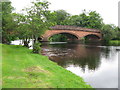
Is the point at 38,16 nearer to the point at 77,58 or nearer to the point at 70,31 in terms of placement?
the point at 77,58

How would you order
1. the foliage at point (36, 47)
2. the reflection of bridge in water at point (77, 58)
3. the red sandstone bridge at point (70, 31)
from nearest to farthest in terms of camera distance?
the reflection of bridge in water at point (77, 58), the foliage at point (36, 47), the red sandstone bridge at point (70, 31)

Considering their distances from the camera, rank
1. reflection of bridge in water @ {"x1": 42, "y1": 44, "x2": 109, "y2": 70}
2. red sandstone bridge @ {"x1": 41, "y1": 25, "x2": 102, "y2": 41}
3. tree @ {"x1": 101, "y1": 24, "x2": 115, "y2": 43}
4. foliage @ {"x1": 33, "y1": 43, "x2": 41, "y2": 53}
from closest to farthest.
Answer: reflection of bridge in water @ {"x1": 42, "y1": 44, "x2": 109, "y2": 70} → foliage @ {"x1": 33, "y1": 43, "x2": 41, "y2": 53} → red sandstone bridge @ {"x1": 41, "y1": 25, "x2": 102, "y2": 41} → tree @ {"x1": 101, "y1": 24, "x2": 115, "y2": 43}

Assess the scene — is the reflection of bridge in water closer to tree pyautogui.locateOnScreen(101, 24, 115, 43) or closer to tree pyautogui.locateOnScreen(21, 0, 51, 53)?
tree pyautogui.locateOnScreen(21, 0, 51, 53)

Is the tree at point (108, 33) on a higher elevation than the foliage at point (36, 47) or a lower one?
higher

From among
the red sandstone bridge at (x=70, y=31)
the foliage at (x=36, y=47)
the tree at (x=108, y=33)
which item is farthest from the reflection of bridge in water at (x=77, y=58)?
the tree at (x=108, y=33)

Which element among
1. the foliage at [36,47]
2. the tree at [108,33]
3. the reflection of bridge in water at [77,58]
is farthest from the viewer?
the tree at [108,33]

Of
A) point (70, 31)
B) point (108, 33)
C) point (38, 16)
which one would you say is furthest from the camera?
point (108, 33)

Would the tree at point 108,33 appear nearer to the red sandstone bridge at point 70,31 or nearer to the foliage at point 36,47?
the red sandstone bridge at point 70,31

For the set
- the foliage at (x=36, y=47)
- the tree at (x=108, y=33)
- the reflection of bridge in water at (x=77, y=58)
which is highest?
the tree at (x=108, y=33)

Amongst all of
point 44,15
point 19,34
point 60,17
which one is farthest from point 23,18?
point 60,17

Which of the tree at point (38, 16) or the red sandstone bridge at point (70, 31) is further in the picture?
the red sandstone bridge at point (70, 31)

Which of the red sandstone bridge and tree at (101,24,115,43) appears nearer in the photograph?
the red sandstone bridge

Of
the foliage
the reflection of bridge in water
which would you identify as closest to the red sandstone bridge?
the reflection of bridge in water

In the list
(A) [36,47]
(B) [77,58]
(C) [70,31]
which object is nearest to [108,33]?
(C) [70,31]
